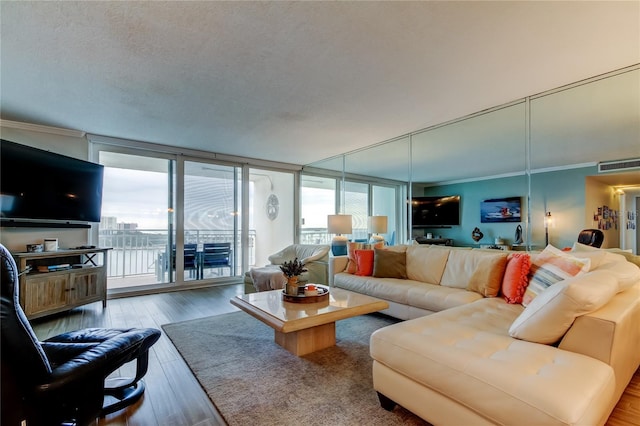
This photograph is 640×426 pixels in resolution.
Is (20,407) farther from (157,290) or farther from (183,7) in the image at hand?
(157,290)

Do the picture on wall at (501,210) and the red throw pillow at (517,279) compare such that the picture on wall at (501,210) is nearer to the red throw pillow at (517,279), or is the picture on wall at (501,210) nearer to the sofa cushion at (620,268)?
the sofa cushion at (620,268)

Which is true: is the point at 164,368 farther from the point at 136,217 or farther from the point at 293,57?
the point at 136,217

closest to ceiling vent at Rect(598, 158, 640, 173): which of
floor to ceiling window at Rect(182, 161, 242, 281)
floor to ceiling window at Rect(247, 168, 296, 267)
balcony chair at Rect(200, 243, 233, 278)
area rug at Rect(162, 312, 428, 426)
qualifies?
area rug at Rect(162, 312, 428, 426)

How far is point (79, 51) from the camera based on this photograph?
88.0 inches

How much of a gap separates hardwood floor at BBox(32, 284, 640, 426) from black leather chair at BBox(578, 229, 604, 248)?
1.50 meters

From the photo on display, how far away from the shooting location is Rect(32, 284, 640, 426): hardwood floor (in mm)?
1670

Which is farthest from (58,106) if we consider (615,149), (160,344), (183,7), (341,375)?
(615,149)

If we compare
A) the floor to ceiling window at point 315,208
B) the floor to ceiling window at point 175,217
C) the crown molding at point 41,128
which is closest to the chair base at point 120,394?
the floor to ceiling window at point 175,217

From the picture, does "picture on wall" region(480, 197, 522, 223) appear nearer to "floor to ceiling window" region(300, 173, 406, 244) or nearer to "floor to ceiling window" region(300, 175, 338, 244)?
"floor to ceiling window" region(300, 173, 406, 244)

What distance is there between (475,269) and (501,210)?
Result: 1656 millimetres

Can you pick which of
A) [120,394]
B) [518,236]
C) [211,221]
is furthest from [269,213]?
[120,394]

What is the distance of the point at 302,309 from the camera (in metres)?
2.43

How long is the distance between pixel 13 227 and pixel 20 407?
361cm

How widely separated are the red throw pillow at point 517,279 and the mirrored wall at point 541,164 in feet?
3.53
